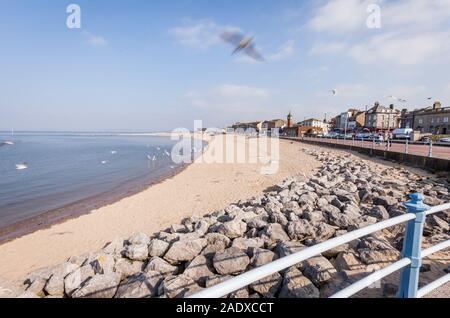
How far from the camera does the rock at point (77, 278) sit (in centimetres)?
432

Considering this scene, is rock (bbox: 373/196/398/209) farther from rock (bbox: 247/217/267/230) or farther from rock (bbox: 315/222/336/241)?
rock (bbox: 247/217/267/230)

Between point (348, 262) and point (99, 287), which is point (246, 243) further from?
point (99, 287)

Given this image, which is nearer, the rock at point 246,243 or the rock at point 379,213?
the rock at point 246,243

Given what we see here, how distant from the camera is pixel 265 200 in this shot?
28.0 ft

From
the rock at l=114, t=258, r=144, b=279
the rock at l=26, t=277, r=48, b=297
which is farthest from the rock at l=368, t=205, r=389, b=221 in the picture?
the rock at l=26, t=277, r=48, b=297

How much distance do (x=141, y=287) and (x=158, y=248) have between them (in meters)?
1.33

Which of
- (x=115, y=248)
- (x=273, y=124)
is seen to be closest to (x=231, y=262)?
(x=115, y=248)

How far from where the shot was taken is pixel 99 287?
4102 mm

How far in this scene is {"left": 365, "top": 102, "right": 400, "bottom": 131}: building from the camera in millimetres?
70537

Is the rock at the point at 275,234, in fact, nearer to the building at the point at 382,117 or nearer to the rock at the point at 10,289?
the rock at the point at 10,289

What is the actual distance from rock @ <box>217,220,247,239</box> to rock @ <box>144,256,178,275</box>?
56.0 inches

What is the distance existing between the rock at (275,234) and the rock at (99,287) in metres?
2.92

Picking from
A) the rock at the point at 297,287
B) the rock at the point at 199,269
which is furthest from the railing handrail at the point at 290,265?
the rock at the point at 199,269
